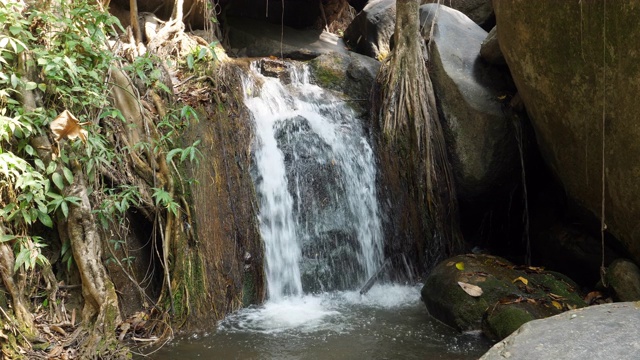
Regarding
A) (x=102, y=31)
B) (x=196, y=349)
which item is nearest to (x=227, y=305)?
(x=196, y=349)

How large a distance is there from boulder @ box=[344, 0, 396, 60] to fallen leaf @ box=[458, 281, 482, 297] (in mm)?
4987

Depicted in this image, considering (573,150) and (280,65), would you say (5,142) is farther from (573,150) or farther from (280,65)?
(573,150)

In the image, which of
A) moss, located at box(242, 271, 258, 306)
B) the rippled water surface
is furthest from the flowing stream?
moss, located at box(242, 271, 258, 306)

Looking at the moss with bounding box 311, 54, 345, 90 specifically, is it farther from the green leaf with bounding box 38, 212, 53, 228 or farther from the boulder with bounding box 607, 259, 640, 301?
the green leaf with bounding box 38, 212, 53, 228

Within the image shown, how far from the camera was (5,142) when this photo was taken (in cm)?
423

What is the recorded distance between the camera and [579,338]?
127 inches

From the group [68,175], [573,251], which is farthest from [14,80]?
[573,251]

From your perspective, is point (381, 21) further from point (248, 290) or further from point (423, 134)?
point (248, 290)

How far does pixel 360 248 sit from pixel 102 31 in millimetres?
3327

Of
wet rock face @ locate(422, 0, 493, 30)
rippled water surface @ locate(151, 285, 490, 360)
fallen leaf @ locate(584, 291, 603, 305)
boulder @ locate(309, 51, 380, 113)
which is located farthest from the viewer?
wet rock face @ locate(422, 0, 493, 30)

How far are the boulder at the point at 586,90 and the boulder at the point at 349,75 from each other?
6.68ft

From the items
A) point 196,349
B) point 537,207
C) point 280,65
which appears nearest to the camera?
point 196,349

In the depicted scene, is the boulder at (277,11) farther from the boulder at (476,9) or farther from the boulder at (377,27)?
the boulder at (476,9)

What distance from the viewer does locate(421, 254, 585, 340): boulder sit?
469 centimetres
